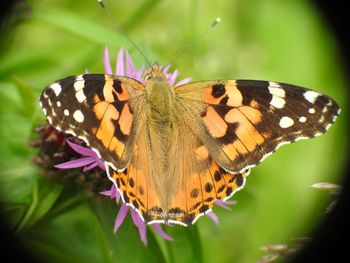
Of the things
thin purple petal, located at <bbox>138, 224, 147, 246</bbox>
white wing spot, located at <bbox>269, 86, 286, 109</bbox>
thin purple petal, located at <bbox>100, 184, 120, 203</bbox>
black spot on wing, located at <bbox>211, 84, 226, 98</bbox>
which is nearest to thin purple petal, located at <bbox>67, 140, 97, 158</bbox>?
thin purple petal, located at <bbox>100, 184, 120, 203</bbox>

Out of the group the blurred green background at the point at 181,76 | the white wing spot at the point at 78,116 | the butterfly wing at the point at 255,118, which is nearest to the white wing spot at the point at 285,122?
the butterfly wing at the point at 255,118

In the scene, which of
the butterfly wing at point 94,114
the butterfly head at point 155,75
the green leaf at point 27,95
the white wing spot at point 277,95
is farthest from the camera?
the green leaf at point 27,95

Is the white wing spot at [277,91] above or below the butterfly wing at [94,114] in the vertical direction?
below

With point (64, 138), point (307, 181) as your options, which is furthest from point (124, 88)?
point (307, 181)

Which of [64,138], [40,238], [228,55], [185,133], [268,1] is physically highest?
[268,1]

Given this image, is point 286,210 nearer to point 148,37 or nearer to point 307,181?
point 307,181

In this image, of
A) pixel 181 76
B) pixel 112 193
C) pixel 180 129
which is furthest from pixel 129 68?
pixel 181 76

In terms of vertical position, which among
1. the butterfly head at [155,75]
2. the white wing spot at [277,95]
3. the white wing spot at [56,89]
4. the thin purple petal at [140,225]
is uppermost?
the white wing spot at [56,89]

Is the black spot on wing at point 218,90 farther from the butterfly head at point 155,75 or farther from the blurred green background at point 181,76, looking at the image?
the blurred green background at point 181,76
